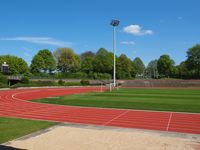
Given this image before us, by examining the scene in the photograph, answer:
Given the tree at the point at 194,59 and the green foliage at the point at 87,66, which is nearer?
the tree at the point at 194,59

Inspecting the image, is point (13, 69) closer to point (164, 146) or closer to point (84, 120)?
point (84, 120)

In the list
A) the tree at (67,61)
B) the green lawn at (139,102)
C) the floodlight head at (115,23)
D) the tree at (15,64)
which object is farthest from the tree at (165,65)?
the green lawn at (139,102)

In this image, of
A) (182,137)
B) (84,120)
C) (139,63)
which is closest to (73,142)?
(182,137)

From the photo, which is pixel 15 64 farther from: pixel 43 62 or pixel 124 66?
pixel 124 66

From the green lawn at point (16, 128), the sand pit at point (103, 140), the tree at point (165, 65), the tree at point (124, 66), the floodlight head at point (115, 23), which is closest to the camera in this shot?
the sand pit at point (103, 140)

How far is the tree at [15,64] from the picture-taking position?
271ft

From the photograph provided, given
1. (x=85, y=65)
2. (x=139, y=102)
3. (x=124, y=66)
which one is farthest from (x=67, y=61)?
(x=139, y=102)

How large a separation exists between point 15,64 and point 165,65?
61.5 m

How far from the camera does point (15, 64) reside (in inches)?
3300

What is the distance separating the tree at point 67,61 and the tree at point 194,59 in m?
42.9

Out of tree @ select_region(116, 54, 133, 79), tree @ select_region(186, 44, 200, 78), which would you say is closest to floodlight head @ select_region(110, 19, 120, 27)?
tree @ select_region(116, 54, 133, 79)

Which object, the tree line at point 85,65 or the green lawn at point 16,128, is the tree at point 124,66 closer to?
the tree line at point 85,65

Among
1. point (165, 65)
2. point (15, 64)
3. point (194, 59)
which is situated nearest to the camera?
point (15, 64)

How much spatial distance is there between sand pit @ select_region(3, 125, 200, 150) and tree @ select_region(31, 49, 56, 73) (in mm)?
79943
